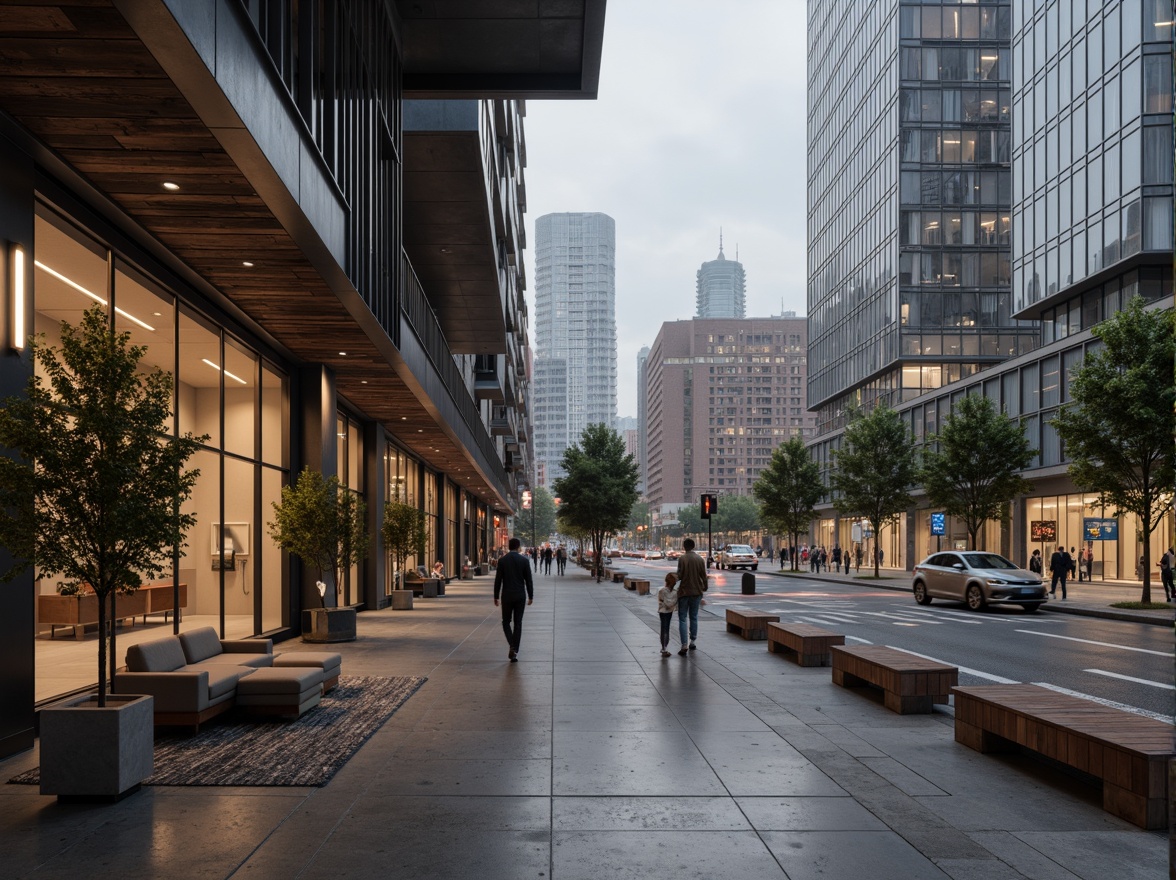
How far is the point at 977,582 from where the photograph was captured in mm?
26703

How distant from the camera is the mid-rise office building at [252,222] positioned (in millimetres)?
7539

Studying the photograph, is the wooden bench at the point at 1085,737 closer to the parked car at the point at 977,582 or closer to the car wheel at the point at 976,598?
the parked car at the point at 977,582

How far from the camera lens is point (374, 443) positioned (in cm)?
2664

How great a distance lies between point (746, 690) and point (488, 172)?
1570cm

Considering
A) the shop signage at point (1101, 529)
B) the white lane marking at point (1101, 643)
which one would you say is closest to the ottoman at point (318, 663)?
the white lane marking at point (1101, 643)

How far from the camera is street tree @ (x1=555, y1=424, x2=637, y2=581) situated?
2183 inches

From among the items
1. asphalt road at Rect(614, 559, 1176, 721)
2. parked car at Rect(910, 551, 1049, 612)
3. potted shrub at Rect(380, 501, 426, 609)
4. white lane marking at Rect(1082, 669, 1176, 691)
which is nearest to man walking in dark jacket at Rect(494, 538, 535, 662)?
asphalt road at Rect(614, 559, 1176, 721)

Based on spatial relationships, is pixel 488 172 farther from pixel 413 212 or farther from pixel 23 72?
pixel 23 72

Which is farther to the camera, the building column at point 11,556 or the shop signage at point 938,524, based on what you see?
the shop signage at point 938,524

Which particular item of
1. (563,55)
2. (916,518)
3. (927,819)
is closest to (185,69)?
(927,819)

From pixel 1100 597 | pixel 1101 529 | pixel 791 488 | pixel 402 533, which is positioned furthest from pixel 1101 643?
pixel 791 488

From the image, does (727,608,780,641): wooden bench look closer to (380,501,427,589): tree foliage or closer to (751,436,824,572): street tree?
(380,501,427,589): tree foliage

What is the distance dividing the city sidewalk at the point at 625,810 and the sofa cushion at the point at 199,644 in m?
2.15

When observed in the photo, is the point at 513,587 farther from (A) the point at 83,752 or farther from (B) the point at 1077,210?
(B) the point at 1077,210
